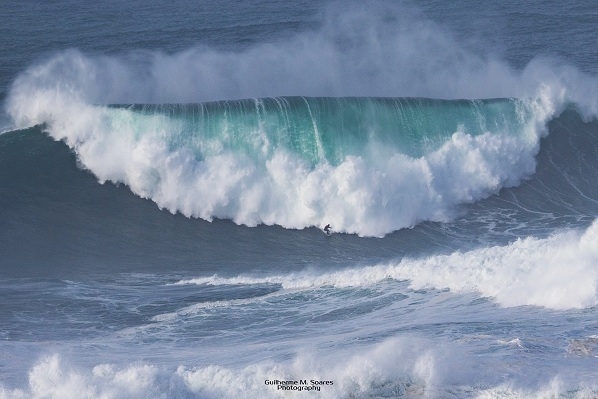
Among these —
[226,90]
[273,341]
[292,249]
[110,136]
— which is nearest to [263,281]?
[292,249]

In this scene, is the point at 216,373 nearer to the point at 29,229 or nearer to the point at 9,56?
the point at 29,229

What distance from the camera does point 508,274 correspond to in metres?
22.5

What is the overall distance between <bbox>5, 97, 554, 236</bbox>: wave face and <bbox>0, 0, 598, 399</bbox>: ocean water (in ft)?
0.20

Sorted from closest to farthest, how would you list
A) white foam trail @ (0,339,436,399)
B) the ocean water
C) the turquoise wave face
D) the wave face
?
1. white foam trail @ (0,339,436,399)
2. the ocean water
3. the wave face
4. the turquoise wave face

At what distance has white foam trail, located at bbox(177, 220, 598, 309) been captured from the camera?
21538mm

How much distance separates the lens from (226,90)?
31.5 metres

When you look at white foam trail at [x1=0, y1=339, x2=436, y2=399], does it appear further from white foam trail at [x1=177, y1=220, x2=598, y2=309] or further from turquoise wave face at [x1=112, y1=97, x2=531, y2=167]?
turquoise wave face at [x1=112, y1=97, x2=531, y2=167]

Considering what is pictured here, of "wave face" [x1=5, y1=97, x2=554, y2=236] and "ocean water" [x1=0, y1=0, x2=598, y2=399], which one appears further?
"wave face" [x1=5, y1=97, x2=554, y2=236]

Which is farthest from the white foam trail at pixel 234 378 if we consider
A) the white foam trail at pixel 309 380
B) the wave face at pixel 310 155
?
the wave face at pixel 310 155

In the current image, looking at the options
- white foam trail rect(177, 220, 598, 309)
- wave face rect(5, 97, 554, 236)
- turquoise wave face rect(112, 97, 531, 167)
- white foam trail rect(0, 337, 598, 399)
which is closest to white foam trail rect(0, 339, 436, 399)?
white foam trail rect(0, 337, 598, 399)

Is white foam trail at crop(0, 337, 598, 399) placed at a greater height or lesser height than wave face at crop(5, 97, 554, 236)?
lesser

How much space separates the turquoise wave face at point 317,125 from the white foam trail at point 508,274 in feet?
15.8

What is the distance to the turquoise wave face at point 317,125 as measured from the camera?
91.5 ft

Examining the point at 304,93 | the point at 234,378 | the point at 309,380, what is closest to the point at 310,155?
the point at 304,93
